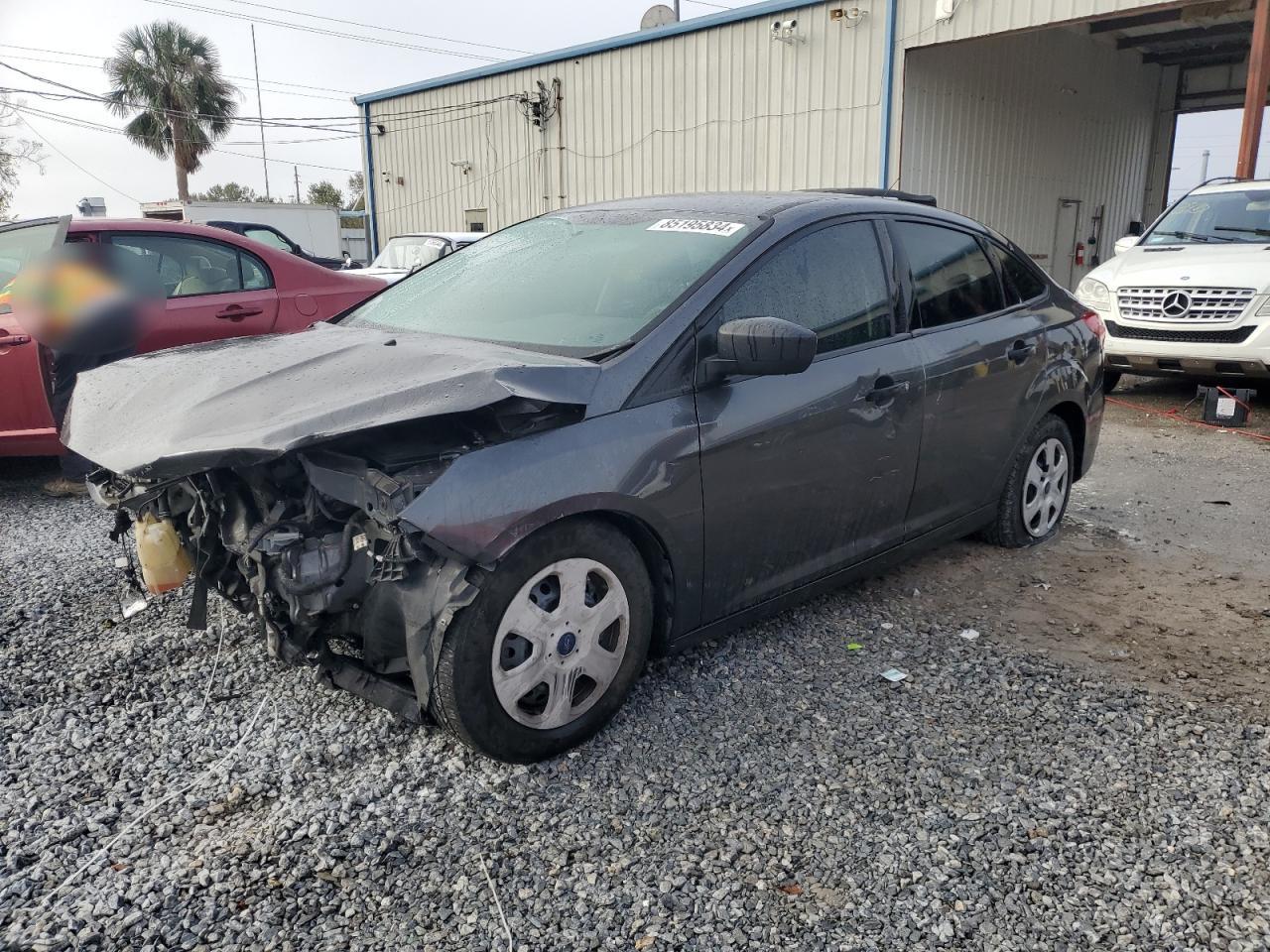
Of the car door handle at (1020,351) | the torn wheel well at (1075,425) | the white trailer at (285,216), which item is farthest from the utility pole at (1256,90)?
the white trailer at (285,216)

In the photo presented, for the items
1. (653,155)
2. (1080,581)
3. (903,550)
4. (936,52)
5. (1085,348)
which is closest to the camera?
(903,550)

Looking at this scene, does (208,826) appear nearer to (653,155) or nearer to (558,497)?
(558,497)

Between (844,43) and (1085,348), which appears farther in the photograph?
(844,43)

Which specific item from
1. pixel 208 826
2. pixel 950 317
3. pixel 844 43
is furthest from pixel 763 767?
pixel 844 43

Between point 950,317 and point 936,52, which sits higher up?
point 936,52

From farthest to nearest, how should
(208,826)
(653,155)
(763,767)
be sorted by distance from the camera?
(653,155)
(763,767)
(208,826)

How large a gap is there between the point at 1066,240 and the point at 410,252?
11488 millimetres

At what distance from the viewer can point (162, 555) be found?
9.70 ft

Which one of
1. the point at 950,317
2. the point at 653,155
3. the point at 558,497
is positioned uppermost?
the point at 653,155

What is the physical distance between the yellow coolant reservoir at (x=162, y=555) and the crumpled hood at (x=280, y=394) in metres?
0.31

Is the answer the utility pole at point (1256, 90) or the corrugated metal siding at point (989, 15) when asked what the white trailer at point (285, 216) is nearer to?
the corrugated metal siding at point (989, 15)

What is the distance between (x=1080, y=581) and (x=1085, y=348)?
1177mm

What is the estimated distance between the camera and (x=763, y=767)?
2.79 m

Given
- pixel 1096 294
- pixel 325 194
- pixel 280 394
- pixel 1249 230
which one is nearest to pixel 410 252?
pixel 1096 294
